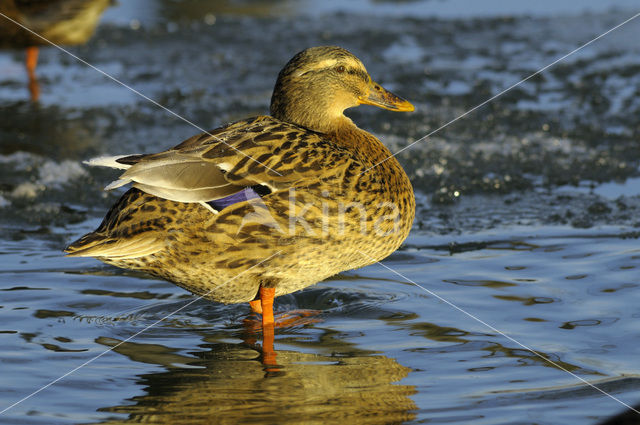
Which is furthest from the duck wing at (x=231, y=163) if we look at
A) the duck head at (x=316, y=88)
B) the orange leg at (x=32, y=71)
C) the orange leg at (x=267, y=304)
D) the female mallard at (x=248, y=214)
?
the orange leg at (x=32, y=71)

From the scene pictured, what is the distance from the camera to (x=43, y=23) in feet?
30.5

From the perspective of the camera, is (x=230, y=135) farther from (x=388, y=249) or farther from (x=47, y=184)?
(x=47, y=184)

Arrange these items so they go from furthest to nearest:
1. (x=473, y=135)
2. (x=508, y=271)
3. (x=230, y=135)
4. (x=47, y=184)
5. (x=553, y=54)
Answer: (x=553, y=54) → (x=473, y=135) → (x=47, y=184) → (x=508, y=271) → (x=230, y=135)

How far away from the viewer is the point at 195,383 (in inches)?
147

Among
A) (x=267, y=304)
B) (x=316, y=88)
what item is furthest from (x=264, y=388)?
(x=316, y=88)

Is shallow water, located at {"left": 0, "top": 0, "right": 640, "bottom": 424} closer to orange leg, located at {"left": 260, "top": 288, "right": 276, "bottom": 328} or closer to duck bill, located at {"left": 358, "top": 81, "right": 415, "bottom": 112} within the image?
orange leg, located at {"left": 260, "top": 288, "right": 276, "bottom": 328}

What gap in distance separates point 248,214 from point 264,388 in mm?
756

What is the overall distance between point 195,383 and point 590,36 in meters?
7.36

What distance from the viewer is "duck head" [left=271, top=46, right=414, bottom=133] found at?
4.74m

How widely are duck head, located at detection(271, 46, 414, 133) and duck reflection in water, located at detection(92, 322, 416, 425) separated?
1179mm

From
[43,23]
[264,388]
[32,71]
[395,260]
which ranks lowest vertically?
[264,388]

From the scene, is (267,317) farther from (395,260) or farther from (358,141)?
(395,260)

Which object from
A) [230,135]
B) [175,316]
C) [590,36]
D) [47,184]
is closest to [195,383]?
[175,316]

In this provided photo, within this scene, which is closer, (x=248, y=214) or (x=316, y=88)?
(x=248, y=214)
